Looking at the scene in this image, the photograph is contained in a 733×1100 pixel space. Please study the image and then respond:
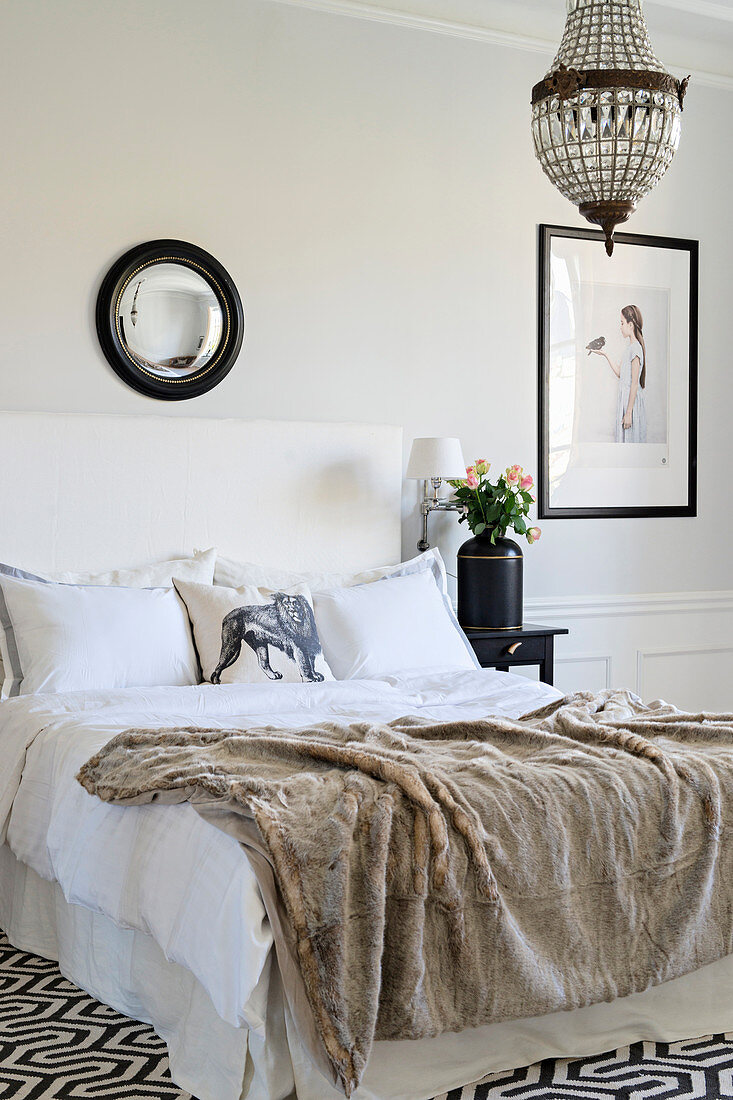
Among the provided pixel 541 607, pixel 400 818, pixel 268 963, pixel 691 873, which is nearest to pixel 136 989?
pixel 268 963

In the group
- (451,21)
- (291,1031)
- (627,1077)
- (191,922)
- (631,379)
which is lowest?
(627,1077)

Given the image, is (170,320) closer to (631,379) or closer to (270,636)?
(270,636)

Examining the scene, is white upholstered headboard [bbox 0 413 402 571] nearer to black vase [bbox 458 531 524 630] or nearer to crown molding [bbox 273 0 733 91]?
black vase [bbox 458 531 524 630]

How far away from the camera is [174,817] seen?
2.21m

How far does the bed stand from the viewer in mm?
1989

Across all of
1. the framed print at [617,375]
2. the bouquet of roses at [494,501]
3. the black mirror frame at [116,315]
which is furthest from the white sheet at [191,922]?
the framed print at [617,375]

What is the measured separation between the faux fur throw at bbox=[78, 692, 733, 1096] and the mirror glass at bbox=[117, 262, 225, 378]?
5.99ft

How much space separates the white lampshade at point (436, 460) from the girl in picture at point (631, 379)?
3.20ft

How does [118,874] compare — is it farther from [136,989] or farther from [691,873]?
[691,873]

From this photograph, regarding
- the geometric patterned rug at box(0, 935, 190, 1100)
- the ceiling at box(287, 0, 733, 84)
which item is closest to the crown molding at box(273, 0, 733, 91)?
the ceiling at box(287, 0, 733, 84)

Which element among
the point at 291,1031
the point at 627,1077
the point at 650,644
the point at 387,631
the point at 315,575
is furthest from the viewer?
the point at 650,644

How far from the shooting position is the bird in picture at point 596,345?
15.6 ft

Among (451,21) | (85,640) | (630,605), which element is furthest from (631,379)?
(85,640)

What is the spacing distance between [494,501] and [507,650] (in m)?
0.56
